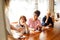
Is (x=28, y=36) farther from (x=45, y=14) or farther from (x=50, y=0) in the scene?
(x=50, y=0)

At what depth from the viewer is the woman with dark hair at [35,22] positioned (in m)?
1.14

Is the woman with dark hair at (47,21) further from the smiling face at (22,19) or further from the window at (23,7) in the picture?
the smiling face at (22,19)

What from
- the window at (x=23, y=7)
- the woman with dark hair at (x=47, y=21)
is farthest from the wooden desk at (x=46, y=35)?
the window at (x=23, y=7)

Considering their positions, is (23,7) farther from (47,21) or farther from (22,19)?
(47,21)

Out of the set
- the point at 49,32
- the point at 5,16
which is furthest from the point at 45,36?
the point at 5,16

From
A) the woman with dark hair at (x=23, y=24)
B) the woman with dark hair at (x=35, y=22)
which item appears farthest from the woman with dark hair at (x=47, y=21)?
the woman with dark hair at (x=23, y=24)

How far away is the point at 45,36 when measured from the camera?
1.16 metres

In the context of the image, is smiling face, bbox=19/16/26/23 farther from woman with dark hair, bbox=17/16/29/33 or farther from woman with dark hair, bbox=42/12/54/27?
woman with dark hair, bbox=42/12/54/27

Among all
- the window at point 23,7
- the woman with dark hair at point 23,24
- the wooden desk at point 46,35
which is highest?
the window at point 23,7

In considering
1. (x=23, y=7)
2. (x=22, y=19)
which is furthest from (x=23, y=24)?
(x=23, y=7)

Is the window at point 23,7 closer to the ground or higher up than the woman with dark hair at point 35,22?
higher up

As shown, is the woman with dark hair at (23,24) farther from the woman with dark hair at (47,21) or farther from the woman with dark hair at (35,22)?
the woman with dark hair at (47,21)

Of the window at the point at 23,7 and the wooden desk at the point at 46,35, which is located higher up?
the window at the point at 23,7

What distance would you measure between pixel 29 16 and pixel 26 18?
37mm
